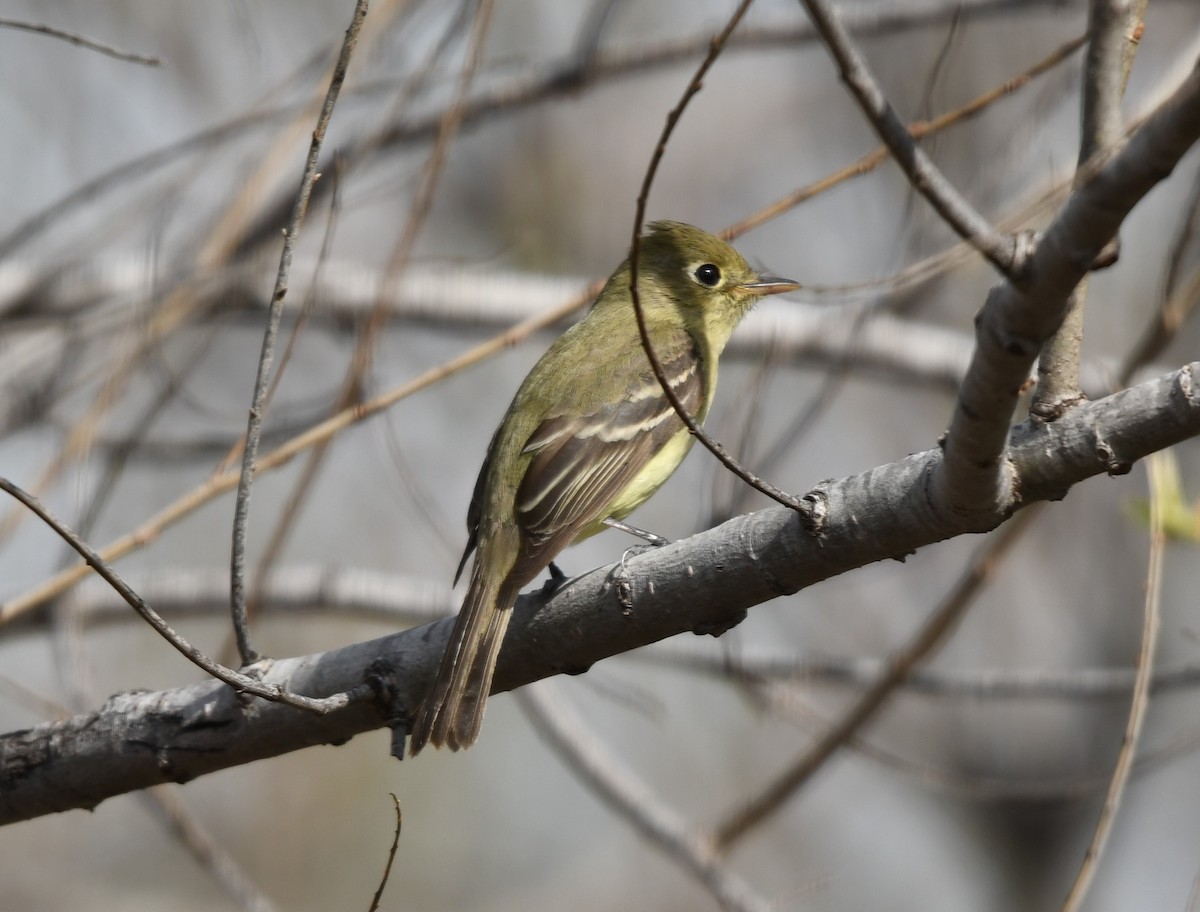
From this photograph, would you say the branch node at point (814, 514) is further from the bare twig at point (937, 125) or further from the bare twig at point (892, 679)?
the bare twig at point (892, 679)

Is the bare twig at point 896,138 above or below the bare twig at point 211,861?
below

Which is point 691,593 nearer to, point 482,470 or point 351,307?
point 482,470

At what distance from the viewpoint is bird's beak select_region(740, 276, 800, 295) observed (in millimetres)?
5254

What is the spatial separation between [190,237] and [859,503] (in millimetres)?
4715

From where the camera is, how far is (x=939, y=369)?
20.8 ft

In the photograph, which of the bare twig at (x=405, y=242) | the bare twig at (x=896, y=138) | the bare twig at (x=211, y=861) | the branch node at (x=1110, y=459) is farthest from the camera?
the bare twig at (x=211, y=861)

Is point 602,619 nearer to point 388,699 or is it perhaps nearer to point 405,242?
point 388,699

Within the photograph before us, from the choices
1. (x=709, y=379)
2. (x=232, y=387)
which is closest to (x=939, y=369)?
(x=709, y=379)

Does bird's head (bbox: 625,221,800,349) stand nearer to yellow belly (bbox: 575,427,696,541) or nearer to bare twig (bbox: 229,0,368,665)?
yellow belly (bbox: 575,427,696,541)

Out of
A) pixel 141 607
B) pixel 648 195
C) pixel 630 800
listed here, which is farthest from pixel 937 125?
pixel 630 800

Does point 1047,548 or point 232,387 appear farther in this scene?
point 1047,548

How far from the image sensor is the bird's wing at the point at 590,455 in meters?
4.33

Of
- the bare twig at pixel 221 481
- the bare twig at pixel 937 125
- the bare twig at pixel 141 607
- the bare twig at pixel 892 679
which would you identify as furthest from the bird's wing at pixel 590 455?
the bare twig at pixel 141 607

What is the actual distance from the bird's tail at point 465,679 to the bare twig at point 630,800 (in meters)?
1.64
